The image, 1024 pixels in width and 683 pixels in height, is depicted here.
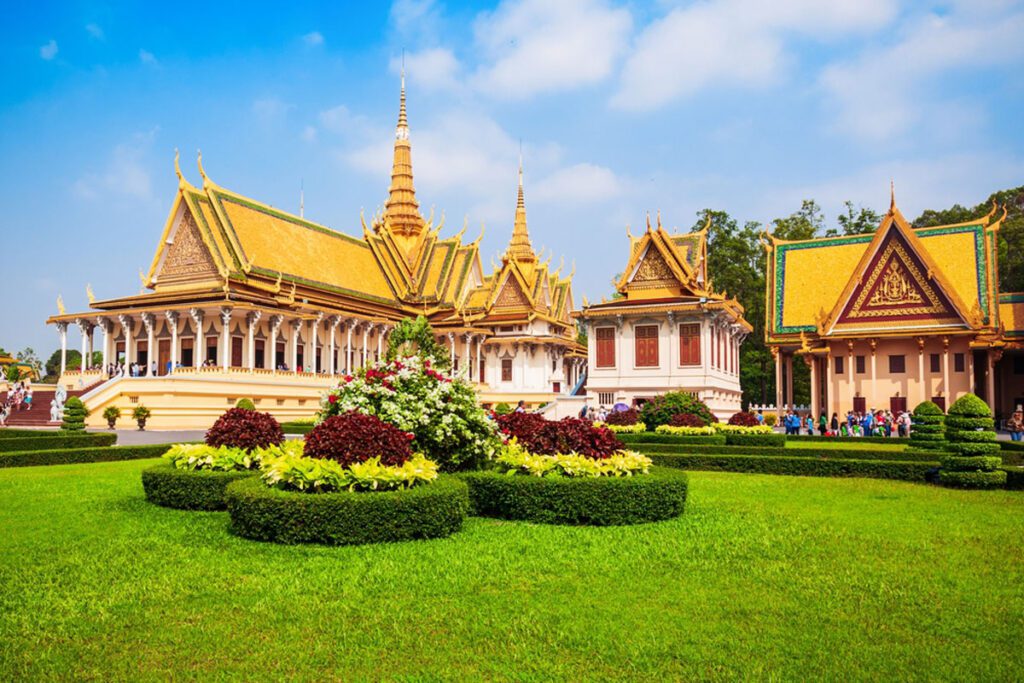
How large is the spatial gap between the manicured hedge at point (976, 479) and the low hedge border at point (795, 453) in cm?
156

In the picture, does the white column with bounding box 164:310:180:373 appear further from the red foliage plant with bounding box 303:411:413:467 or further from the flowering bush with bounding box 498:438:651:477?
the red foliage plant with bounding box 303:411:413:467

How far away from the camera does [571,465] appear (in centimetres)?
1080

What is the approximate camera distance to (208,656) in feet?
17.3

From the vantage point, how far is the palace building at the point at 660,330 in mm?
38875

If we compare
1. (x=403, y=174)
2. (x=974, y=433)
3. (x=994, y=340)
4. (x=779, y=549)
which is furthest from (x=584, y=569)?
(x=403, y=174)

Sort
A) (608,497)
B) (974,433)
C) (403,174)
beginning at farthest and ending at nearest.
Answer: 1. (403,174)
2. (974,433)
3. (608,497)

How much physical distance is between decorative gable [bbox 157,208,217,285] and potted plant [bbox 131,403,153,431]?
31.7ft

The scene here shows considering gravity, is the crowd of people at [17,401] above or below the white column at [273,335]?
below

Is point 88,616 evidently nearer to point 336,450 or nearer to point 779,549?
point 336,450

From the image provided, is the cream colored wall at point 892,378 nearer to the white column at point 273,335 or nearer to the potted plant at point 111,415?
the white column at point 273,335

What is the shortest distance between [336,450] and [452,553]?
2.11m

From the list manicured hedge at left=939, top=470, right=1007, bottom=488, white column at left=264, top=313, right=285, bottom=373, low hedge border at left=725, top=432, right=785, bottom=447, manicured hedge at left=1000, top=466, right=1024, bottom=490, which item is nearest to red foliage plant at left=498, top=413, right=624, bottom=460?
manicured hedge at left=939, top=470, right=1007, bottom=488

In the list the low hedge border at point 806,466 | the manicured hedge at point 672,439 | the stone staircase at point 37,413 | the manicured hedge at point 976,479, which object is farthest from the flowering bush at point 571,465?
the stone staircase at point 37,413

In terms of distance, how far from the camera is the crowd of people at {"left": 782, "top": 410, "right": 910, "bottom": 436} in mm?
32106
